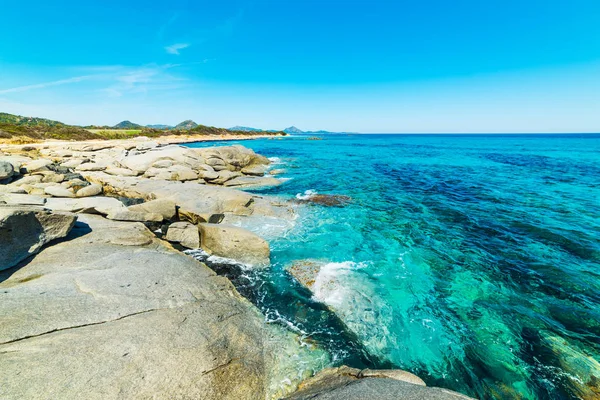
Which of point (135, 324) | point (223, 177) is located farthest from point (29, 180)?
point (135, 324)

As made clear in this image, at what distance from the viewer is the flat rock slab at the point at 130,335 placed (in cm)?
498

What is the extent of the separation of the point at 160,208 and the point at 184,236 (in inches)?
133

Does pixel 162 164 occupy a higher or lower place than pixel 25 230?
lower

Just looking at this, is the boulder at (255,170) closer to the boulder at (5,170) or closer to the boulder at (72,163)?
the boulder at (72,163)

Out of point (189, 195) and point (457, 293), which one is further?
point (189, 195)

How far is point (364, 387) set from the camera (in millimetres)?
5121

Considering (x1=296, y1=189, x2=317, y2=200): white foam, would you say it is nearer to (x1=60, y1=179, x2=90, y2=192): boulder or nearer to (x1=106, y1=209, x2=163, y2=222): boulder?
(x1=106, y1=209, x2=163, y2=222): boulder

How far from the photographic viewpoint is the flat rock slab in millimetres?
4980

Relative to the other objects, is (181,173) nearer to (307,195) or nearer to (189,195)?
(189,195)

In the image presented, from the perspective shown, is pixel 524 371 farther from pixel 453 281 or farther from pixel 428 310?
pixel 453 281

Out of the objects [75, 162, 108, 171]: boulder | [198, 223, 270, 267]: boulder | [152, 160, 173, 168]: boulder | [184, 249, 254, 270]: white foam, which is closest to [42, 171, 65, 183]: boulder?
[75, 162, 108, 171]: boulder

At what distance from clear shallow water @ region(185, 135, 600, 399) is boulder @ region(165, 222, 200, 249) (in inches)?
126

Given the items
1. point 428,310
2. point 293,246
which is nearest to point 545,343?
point 428,310

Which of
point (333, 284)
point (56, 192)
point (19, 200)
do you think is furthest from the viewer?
point (56, 192)
